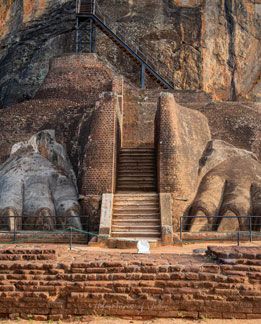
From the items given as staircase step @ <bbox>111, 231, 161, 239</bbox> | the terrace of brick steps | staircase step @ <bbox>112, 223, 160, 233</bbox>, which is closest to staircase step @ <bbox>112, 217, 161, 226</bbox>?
staircase step @ <bbox>112, 223, 160, 233</bbox>

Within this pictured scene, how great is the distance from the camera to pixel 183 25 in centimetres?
2911

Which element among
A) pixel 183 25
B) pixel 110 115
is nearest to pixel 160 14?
pixel 183 25

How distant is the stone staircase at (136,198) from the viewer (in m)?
13.4

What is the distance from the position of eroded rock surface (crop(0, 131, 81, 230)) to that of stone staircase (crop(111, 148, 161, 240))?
116cm

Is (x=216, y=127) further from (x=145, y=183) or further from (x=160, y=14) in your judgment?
(x=160, y=14)

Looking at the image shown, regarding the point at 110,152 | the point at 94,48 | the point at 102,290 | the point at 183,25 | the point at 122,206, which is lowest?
the point at 102,290

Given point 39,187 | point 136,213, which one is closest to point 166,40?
point 39,187

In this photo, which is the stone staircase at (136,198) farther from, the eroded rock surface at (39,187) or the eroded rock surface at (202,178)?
the eroded rock surface at (39,187)

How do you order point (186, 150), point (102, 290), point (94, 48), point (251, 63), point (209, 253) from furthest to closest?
1. point (251, 63)
2. point (94, 48)
3. point (186, 150)
4. point (209, 253)
5. point (102, 290)

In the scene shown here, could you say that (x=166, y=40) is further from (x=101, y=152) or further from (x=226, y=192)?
(x=226, y=192)

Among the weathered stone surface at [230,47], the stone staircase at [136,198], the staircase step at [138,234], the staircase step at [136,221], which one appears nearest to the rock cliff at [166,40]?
the weathered stone surface at [230,47]

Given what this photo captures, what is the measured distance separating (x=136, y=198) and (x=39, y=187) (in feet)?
8.62

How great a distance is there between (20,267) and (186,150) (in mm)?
8160

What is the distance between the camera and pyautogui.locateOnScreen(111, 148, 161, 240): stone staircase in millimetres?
13422
